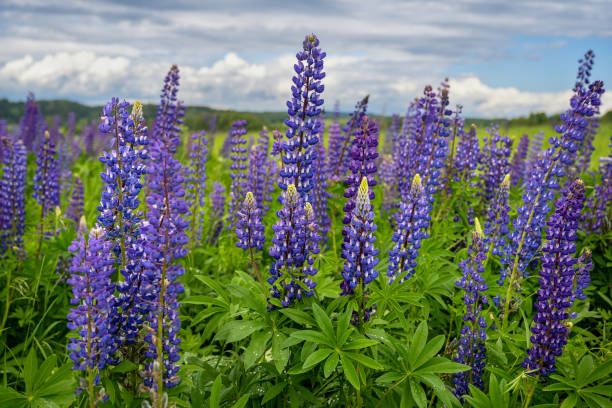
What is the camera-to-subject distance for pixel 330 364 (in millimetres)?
2590

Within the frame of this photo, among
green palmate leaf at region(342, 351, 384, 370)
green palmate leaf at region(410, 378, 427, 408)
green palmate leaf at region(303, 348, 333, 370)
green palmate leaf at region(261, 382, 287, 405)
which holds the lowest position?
green palmate leaf at region(261, 382, 287, 405)

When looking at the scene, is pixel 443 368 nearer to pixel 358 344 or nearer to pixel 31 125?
pixel 358 344

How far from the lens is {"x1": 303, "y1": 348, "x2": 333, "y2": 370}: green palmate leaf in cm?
256

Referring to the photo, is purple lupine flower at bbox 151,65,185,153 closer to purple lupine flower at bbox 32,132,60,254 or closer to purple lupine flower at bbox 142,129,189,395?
purple lupine flower at bbox 32,132,60,254

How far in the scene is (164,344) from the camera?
2646 millimetres

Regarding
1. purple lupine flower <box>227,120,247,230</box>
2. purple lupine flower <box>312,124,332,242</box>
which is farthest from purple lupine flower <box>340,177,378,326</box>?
purple lupine flower <box>227,120,247,230</box>

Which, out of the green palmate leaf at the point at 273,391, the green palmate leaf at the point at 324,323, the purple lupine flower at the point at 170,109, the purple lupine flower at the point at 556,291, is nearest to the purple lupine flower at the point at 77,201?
the purple lupine flower at the point at 170,109

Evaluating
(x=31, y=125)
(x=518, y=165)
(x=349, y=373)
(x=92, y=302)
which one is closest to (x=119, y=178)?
(x=92, y=302)

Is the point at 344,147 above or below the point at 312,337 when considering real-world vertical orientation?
above

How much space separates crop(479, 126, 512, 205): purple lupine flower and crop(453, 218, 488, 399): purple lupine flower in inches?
90.6

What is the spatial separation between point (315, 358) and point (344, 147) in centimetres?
406

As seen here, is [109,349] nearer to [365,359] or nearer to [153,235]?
[153,235]

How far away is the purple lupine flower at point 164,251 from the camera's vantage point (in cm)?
244

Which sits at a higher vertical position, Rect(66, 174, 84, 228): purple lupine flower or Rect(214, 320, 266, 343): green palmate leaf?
Rect(66, 174, 84, 228): purple lupine flower
